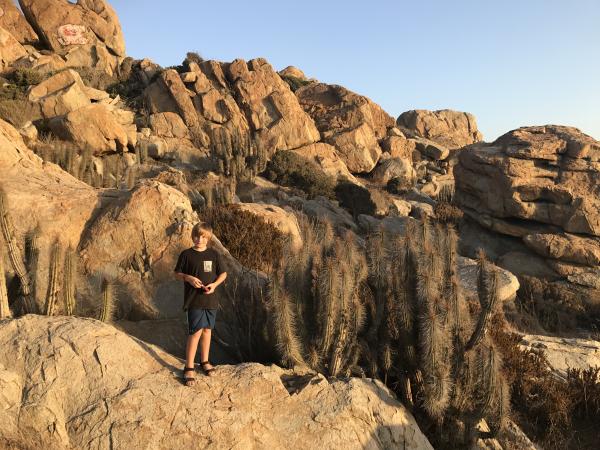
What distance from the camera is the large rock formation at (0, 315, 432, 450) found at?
11.4ft

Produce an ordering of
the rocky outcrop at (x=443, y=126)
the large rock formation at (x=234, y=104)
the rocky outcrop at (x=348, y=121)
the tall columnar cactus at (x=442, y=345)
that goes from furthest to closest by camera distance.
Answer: the rocky outcrop at (x=443, y=126) < the rocky outcrop at (x=348, y=121) < the large rock formation at (x=234, y=104) < the tall columnar cactus at (x=442, y=345)

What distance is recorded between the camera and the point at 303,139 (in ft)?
98.1

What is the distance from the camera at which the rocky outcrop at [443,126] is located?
43031 mm

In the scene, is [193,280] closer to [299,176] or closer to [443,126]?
[299,176]

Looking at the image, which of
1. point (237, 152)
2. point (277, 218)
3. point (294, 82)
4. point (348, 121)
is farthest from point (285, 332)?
point (294, 82)

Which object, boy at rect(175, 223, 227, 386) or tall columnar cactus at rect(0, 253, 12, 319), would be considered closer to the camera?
boy at rect(175, 223, 227, 386)

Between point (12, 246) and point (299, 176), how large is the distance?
19395mm

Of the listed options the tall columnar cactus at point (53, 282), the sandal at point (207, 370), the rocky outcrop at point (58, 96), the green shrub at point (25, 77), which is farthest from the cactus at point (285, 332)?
the green shrub at point (25, 77)

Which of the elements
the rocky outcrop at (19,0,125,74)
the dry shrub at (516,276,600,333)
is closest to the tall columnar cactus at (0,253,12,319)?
the dry shrub at (516,276,600,333)

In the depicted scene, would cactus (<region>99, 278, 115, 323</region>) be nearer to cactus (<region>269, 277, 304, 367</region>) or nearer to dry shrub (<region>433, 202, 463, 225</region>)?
cactus (<region>269, 277, 304, 367</region>)

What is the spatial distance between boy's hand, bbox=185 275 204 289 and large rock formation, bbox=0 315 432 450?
2.30ft

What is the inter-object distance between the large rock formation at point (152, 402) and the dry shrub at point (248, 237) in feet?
10.5

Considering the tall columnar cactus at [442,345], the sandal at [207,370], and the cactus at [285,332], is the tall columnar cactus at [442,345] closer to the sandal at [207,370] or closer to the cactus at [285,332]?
the cactus at [285,332]

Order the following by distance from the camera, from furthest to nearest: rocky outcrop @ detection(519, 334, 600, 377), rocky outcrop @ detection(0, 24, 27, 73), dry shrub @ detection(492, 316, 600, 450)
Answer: rocky outcrop @ detection(0, 24, 27, 73)
rocky outcrop @ detection(519, 334, 600, 377)
dry shrub @ detection(492, 316, 600, 450)
